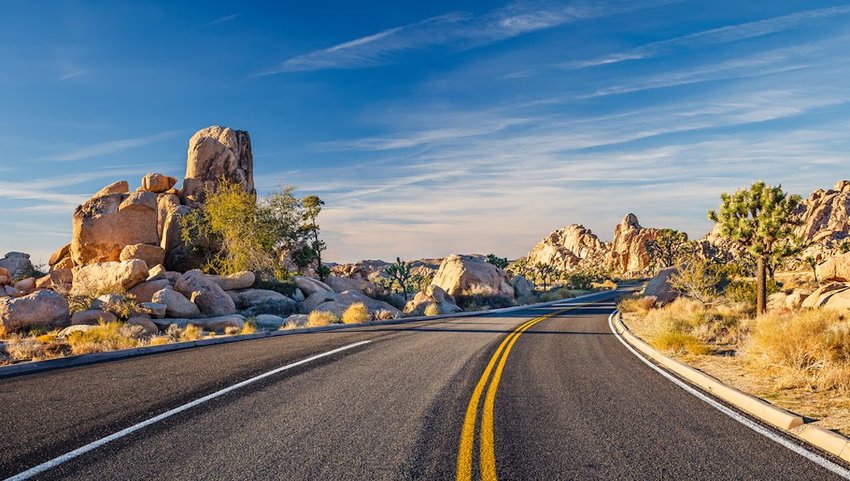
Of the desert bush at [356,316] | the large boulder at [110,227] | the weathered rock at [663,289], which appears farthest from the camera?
the large boulder at [110,227]

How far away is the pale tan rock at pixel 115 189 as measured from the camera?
38.8 m

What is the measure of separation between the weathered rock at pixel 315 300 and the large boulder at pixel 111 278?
30.1 feet

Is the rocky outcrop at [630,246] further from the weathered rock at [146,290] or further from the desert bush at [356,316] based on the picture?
the weathered rock at [146,290]

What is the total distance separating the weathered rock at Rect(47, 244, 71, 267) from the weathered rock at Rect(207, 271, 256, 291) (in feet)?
57.5

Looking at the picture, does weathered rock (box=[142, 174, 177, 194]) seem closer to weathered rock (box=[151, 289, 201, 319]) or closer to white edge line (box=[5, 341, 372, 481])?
weathered rock (box=[151, 289, 201, 319])

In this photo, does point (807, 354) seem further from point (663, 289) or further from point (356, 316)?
point (663, 289)

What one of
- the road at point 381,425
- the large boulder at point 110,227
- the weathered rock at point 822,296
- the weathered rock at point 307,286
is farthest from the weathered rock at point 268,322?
the weathered rock at point 822,296

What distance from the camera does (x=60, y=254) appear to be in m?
39.7

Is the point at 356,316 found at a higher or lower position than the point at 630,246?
lower

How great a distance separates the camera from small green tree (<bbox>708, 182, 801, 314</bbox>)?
821 inches

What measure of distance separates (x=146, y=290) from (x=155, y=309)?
4.33 meters

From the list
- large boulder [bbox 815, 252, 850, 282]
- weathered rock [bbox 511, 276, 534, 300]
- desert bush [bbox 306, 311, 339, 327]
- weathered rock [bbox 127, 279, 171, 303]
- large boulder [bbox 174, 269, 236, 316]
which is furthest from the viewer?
weathered rock [bbox 511, 276, 534, 300]

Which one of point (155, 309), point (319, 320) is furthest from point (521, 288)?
point (155, 309)

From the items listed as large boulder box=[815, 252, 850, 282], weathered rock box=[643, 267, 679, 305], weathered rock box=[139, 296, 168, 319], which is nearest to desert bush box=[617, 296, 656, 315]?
weathered rock box=[643, 267, 679, 305]
